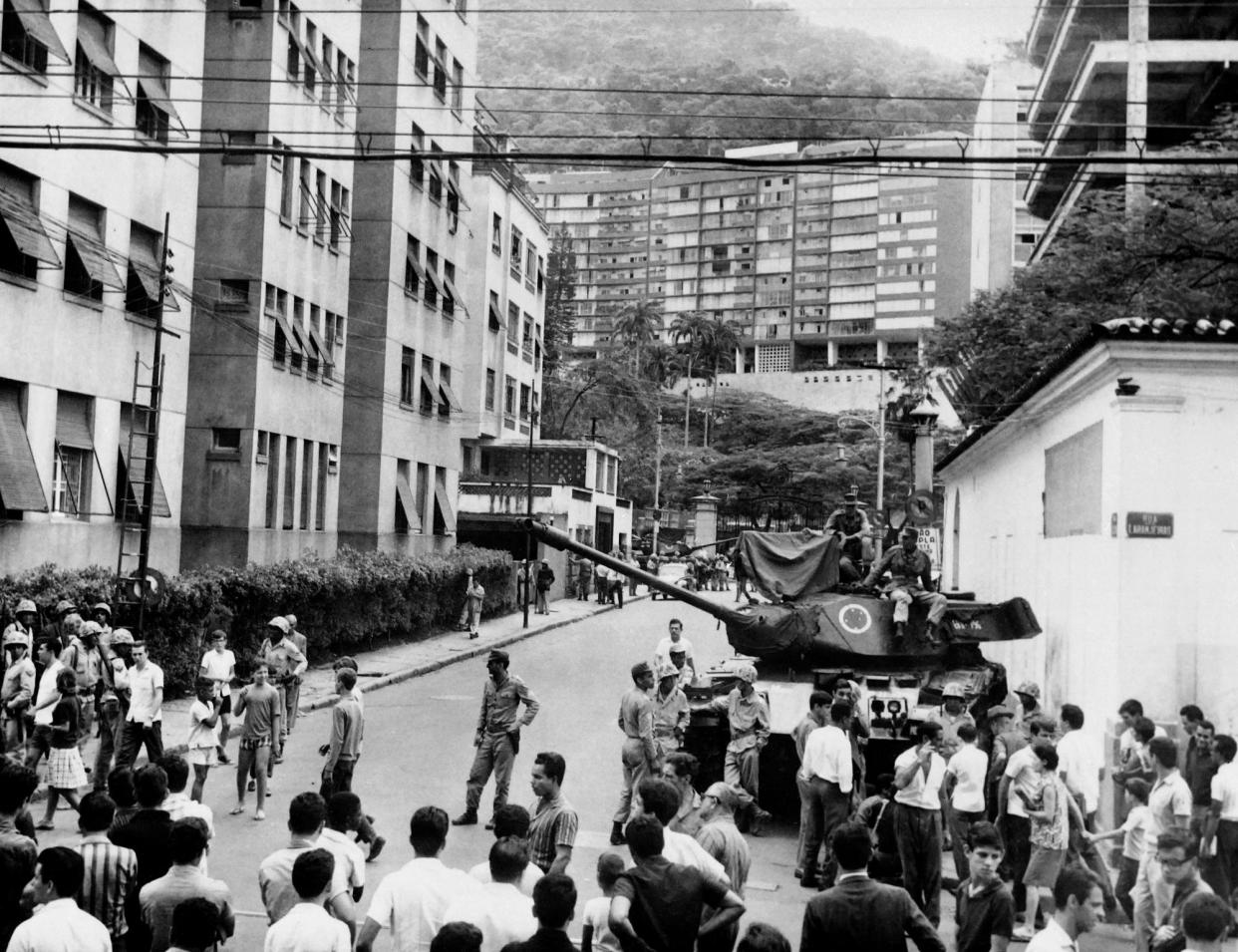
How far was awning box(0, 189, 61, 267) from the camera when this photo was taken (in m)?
20.4

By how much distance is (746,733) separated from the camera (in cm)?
1274

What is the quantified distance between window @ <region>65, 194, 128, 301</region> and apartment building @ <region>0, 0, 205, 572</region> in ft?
0.11

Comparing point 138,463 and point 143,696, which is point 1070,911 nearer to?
point 143,696

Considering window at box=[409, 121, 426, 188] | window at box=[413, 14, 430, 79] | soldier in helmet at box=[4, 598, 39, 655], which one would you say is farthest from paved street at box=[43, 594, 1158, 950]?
window at box=[413, 14, 430, 79]

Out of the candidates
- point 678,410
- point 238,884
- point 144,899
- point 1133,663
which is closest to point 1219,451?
point 1133,663

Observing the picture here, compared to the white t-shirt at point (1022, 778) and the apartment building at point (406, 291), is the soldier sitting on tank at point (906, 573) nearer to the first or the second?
the white t-shirt at point (1022, 778)

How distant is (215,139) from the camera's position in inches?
1168

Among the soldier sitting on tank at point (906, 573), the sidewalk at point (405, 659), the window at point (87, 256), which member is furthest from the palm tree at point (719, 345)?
the soldier sitting on tank at point (906, 573)

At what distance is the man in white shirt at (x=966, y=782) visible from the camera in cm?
1063

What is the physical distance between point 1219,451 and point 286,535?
22743 millimetres

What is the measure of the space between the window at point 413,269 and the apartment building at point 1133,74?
57.1ft

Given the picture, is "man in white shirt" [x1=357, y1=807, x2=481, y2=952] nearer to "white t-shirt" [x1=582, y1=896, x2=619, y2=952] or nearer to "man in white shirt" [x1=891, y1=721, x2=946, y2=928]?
"white t-shirt" [x1=582, y1=896, x2=619, y2=952]

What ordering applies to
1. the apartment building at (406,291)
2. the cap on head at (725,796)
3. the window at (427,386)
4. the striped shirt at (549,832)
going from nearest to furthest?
1. the cap on head at (725,796)
2. the striped shirt at (549,832)
3. the apartment building at (406,291)
4. the window at (427,386)

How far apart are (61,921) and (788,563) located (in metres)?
10.2
